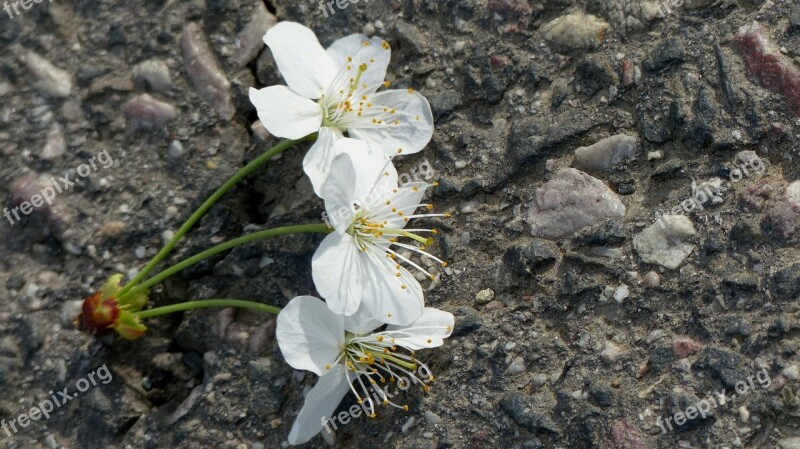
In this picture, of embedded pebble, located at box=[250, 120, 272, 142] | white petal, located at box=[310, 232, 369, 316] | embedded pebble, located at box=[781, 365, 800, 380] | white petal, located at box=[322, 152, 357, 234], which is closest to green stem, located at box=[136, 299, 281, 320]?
white petal, located at box=[310, 232, 369, 316]

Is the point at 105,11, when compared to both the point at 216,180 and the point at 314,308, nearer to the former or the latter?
the point at 216,180

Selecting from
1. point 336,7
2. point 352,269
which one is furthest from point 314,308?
point 336,7

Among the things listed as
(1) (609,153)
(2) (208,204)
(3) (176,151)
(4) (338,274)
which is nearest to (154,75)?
(3) (176,151)

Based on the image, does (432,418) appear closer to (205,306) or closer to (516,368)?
(516,368)

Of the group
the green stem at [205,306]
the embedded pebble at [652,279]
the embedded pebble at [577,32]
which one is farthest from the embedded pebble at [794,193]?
the green stem at [205,306]

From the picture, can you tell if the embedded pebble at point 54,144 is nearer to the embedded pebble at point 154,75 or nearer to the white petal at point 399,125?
the embedded pebble at point 154,75

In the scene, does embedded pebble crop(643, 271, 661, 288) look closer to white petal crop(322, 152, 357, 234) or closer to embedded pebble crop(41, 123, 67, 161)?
white petal crop(322, 152, 357, 234)
